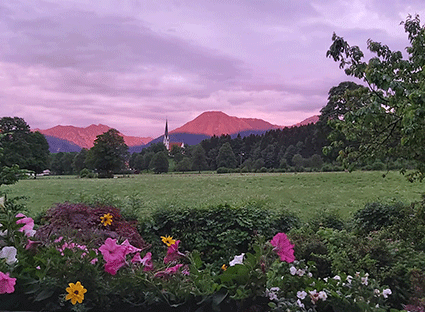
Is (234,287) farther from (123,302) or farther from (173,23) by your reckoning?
(173,23)

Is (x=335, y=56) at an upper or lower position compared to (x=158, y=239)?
upper

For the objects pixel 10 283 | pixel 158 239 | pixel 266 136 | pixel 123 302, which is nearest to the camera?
pixel 10 283

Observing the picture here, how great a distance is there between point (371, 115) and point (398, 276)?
149 centimetres

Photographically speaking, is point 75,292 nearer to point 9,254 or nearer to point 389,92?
point 9,254

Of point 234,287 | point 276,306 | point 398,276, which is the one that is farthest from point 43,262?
point 398,276

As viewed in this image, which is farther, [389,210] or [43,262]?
[389,210]

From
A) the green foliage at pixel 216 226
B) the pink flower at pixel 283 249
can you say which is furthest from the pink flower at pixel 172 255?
the green foliage at pixel 216 226

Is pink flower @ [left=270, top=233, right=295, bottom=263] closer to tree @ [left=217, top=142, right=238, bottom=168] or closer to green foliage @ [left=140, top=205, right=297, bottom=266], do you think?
green foliage @ [left=140, top=205, right=297, bottom=266]

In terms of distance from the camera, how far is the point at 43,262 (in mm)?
1896

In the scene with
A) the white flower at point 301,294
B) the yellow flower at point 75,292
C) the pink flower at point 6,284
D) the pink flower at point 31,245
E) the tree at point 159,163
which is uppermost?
the pink flower at point 31,245

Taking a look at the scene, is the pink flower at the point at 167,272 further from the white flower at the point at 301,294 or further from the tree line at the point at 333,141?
the tree line at the point at 333,141

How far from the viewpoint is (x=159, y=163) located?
48.9 m

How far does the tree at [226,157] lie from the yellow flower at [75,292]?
40440 mm

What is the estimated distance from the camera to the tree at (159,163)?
47188 mm
